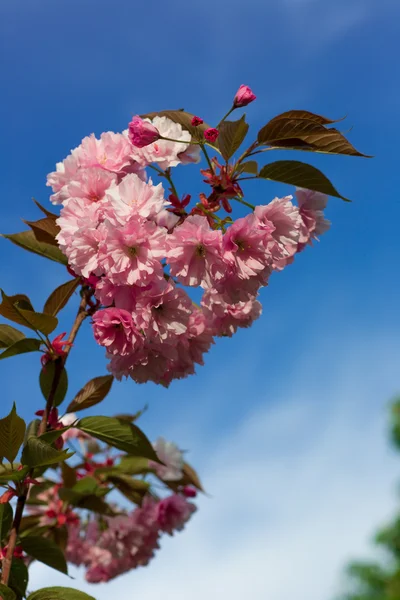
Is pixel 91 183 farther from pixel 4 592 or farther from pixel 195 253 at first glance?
pixel 4 592

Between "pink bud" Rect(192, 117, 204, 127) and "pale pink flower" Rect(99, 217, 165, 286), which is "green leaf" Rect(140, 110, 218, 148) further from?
"pale pink flower" Rect(99, 217, 165, 286)

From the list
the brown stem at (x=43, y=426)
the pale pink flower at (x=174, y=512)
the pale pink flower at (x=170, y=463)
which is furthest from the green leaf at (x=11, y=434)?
the pale pink flower at (x=174, y=512)

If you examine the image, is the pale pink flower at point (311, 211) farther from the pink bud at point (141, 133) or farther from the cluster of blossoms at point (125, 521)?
the cluster of blossoms at point (125, 521)

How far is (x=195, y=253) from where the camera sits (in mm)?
1268

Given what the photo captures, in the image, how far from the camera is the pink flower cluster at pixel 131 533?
231cm

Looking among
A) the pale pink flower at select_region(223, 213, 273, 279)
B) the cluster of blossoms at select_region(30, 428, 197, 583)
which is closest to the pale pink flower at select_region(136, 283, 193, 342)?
the pale pink flower at select_region(223, 213, 273, 279)

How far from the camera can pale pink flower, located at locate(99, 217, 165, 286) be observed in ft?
3.99

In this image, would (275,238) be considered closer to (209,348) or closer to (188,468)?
(209,348)

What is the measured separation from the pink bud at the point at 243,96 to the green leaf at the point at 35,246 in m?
0.51

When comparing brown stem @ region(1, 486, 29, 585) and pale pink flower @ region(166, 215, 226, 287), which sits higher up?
pale pink flower @ region(166, 215, 226, 287)

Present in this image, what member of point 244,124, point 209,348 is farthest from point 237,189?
point 209,348

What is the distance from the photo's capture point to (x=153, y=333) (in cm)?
130

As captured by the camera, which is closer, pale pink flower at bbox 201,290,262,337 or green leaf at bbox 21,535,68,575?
green leaf at bbox 21,535,68,575

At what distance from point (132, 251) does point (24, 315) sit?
28 centimetres
